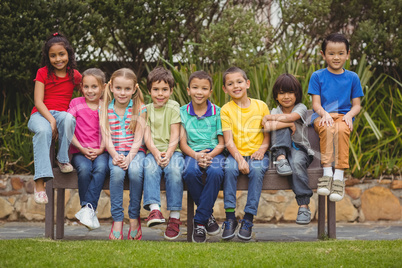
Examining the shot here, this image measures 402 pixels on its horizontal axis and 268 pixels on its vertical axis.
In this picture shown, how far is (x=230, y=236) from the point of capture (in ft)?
12.0

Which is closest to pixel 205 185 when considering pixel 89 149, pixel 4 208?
pixel 89 149

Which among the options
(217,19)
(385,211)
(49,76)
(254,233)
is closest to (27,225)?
(49,76)

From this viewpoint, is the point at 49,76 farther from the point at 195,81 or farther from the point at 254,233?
the point at 254,233

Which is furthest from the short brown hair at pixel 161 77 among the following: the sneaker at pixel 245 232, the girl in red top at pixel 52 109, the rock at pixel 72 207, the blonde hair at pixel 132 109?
the rock at pixel 72 207

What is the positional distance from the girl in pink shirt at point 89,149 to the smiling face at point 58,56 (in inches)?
8.5

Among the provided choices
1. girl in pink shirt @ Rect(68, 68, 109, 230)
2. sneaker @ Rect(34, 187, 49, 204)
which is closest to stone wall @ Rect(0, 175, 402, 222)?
girl in pink shirt @ Rect(68, 68, 109, 230)

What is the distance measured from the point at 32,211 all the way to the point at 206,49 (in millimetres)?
2670

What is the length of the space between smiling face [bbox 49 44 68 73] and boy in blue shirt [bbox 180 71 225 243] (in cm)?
108

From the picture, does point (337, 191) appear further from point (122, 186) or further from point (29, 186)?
point (29, 186)

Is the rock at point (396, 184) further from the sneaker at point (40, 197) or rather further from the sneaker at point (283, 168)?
the sneaker at point (40, 197)

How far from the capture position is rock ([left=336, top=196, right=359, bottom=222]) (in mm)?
5141

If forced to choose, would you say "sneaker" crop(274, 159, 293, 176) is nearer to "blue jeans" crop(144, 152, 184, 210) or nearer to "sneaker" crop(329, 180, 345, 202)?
"sneaker" crop(329, 180, 345, 202)

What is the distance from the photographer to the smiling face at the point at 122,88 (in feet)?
12.9

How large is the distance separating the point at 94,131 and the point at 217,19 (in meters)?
2.87
